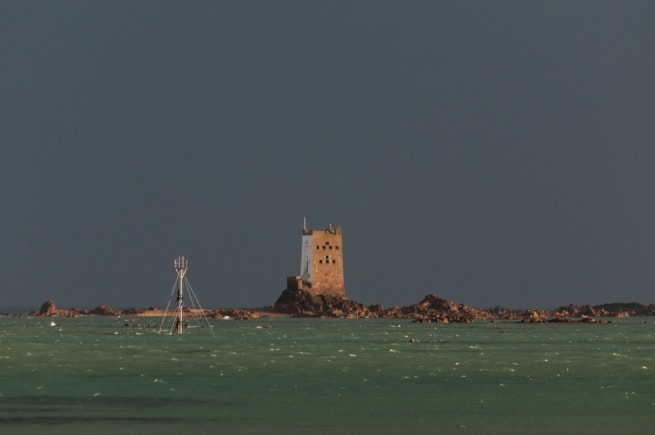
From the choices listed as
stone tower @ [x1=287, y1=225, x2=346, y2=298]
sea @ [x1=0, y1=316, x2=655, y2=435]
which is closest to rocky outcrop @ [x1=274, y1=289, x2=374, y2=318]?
stone tower @ [x1=287, y1=225, x2=346, y2=298]

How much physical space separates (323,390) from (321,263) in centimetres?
13516

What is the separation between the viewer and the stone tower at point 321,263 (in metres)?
181

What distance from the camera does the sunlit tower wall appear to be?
18100 cm

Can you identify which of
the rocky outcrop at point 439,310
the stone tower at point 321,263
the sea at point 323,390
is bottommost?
the sea at point 323,390

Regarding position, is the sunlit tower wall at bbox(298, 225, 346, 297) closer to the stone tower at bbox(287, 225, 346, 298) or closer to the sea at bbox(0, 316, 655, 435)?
the stone tower at bbox(287, 225, 346, 298)

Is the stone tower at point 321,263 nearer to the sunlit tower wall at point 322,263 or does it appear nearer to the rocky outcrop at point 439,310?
the sunlit tower wall at point 322,263

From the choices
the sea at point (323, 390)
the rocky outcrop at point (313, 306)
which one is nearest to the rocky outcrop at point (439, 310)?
the rocky outcrop at point (313, 306)

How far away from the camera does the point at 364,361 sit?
63.7 metres

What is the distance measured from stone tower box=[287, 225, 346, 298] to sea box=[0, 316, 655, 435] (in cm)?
10084

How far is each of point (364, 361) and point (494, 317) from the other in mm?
130388

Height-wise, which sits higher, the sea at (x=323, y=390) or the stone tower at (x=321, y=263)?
the stone tower at (x=321, y=263)

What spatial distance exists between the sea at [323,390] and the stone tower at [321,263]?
100840 mm

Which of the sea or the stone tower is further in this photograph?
the stone tower

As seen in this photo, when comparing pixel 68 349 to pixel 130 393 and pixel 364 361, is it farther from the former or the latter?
pixel 130 393
